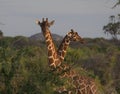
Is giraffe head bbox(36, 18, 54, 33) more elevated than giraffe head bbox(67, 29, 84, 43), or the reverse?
giraffe head bbox(36, 18, 54, 33)

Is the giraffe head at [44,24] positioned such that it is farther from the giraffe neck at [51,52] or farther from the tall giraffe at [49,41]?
the giraffe neck at [51,52]

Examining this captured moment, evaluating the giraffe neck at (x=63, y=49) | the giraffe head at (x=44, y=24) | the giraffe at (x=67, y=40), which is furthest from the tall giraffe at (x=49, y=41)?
the giraffe at (x=67, y=40)

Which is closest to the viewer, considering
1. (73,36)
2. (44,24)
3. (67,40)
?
(44,24)

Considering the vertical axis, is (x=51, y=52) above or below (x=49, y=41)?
below

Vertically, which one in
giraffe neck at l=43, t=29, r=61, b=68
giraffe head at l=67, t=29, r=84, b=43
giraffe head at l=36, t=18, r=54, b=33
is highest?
giraffe head at l=36, t=18, r=54, b=33

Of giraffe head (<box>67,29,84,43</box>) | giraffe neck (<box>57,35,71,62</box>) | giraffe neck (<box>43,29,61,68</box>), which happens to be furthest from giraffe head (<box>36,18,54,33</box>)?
giraffe head (<box>67,29,84,43</box>)

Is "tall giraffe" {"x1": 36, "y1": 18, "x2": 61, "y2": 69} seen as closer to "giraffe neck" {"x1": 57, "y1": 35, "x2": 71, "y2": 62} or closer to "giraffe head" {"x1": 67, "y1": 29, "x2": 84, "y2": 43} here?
"giraffe neck" {"x1": 57, "y1": 35, "x2": 71, "y2": 62}

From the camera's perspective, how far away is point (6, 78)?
8797 millimetres

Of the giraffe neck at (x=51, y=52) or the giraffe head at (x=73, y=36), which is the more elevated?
the giraffe head at (x=73, y=36)

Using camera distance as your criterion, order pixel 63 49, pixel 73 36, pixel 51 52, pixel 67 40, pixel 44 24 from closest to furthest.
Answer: pixel 51 52
pixel 44 24
pixel 63 49
pixel 67 40
pixel 73 36

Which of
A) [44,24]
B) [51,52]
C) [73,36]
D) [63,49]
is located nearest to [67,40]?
[73,36]

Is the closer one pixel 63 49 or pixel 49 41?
pixel 49 41

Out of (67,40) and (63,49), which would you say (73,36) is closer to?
(67,40)

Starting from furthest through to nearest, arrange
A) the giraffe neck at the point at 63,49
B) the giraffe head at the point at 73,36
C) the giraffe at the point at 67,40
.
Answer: the giraffe head at the point at 73,36, the giraffe at the point at 67,40, the giraffe neck at the point at 63,49
